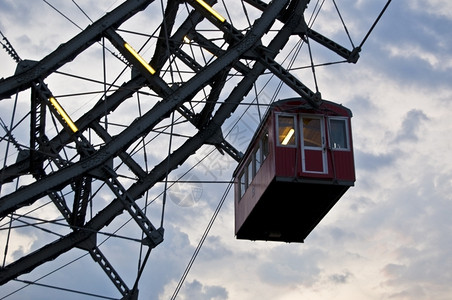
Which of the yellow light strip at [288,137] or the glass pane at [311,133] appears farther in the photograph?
the glass pane at [311,133]

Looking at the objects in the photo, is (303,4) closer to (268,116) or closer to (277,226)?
(268,116)

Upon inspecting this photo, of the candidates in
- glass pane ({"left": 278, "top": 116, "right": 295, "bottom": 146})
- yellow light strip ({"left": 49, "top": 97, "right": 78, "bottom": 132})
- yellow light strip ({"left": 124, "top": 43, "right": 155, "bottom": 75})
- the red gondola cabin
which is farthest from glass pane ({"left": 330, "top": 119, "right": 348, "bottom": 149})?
yellow light strip ({"left": 49, "top": 97, "right": 78, "bottom": 132})

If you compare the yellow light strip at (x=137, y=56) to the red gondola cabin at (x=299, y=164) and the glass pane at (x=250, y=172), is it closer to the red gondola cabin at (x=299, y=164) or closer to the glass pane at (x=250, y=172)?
the red gondola cabin at (x=299, y=164)

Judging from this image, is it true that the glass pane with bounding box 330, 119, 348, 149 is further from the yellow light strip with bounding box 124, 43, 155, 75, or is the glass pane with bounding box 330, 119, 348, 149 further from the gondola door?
the yellow light strip with bounding box 124, 43, 155, 75

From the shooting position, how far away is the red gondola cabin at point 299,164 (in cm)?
2161

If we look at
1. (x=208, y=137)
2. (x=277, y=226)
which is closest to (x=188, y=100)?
(x=208, y=137)

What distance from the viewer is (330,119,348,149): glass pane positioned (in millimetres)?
22172

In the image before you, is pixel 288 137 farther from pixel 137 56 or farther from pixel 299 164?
pixel 137 56

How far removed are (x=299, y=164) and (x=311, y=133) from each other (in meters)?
1.08

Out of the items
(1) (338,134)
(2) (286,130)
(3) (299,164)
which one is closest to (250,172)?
(2) (286,130)

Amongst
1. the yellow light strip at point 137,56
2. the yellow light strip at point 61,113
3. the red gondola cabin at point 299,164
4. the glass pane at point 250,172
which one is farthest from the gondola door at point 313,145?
the yellow light strip at point 61,113

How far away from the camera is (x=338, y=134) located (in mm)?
22359

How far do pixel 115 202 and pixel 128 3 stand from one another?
17.6 ft

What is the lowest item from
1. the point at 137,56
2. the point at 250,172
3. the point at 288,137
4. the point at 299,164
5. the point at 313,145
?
the point at 299,164
